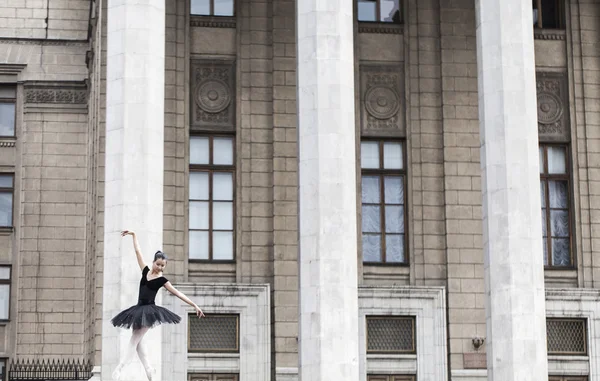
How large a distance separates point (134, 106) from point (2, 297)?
13605 millimetres

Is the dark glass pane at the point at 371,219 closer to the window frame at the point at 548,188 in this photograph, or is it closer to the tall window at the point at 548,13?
the window frame at the point at 548,188

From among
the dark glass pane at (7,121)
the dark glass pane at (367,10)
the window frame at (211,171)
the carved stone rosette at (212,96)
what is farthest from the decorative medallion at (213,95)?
the dark glass pane at (7,121)

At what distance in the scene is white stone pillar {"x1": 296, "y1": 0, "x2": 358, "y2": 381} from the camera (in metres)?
32.8

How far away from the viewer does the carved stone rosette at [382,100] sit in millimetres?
39719

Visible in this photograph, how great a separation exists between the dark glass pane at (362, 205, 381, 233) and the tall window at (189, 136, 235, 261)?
3764mm

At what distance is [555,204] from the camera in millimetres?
40094

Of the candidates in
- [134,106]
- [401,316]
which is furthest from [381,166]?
[134,106]

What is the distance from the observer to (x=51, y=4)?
1844 inches

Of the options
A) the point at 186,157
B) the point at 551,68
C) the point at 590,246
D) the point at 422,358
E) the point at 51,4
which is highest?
the point at 51,4

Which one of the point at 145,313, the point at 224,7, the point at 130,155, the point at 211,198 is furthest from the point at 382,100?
the point at 145,313

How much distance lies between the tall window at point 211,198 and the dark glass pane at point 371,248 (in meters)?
3.79

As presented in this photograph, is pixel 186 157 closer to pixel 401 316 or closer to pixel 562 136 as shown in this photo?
pixel 401 316

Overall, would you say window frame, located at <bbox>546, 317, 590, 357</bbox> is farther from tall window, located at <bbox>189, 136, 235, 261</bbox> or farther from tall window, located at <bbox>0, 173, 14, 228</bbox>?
tall window, located at <bbox>0, 173, 14, 228</bbox>

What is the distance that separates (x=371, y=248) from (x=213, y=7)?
8212 mm
